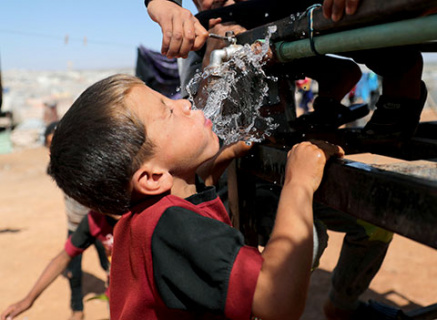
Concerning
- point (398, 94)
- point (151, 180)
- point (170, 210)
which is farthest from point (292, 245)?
point (398, 94)

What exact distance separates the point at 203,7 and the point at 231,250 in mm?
1569

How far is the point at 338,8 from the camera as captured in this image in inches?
39.3

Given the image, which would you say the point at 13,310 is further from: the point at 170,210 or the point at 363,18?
the point at 363,18

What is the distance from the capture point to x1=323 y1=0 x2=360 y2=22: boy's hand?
37.8 inches

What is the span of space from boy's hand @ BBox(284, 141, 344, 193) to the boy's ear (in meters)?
0.40

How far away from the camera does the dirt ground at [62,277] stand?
4012 mm

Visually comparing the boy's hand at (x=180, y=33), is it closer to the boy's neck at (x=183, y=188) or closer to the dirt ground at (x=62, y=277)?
the boy's neck at (x=183, y=188)

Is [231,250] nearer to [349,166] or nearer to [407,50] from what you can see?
[349,166]

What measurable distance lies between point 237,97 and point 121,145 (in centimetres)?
58

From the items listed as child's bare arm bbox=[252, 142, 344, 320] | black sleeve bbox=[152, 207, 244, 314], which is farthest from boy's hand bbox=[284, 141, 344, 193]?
black sleeve bbox=[152, 207, 244, 314]

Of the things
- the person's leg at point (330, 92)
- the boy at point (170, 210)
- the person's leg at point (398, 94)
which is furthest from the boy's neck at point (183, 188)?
the person's leg at point (398, 94)

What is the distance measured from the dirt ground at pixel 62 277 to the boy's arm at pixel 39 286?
1389mm

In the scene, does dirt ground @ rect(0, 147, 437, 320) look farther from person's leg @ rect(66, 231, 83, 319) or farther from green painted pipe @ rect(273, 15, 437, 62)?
green painted pipe @ rect(273, 15, 437, 62)

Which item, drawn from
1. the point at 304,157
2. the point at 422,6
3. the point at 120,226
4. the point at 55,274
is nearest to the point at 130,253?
the point at 120,226
